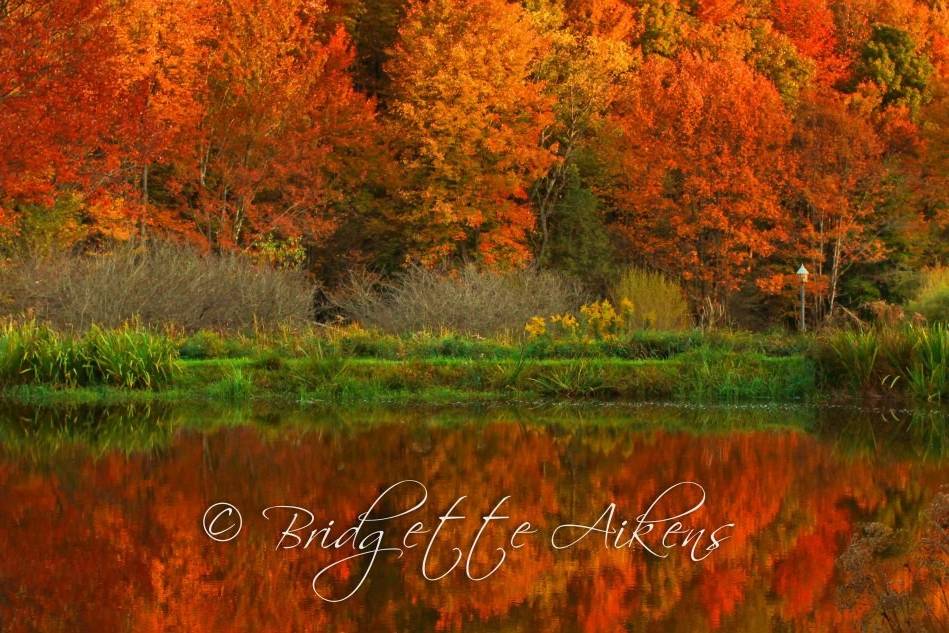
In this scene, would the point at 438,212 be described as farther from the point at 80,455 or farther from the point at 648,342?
the point at 80,455

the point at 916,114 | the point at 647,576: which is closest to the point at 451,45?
the point at 916,114

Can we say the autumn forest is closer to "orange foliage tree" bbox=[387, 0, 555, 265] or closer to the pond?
"orange foliage tree" bbox=[387, 0, 555, 265]

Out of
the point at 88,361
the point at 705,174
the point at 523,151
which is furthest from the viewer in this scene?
the point at 705,174

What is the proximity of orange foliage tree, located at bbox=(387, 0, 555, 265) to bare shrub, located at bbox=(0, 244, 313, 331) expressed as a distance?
1026 cm

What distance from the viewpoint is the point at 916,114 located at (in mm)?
44438

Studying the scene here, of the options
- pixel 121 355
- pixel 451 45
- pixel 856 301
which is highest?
pixel 451 45

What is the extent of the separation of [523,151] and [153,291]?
15573 millimetres

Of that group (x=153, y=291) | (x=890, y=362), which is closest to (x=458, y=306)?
(x=153, y=291)

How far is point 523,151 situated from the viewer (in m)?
37.8

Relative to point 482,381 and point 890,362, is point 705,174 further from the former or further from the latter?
point 482,381

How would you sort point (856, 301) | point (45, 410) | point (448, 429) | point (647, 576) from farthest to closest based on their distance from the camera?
point (856, 301) → point (45, 410) → point (448, 429) → point (647, 576)

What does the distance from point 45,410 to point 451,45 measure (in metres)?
22.1

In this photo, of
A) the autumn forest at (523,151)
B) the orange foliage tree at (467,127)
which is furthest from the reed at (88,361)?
the orange foliage tree at (467,127)

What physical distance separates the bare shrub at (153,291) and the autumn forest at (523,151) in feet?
17.8
